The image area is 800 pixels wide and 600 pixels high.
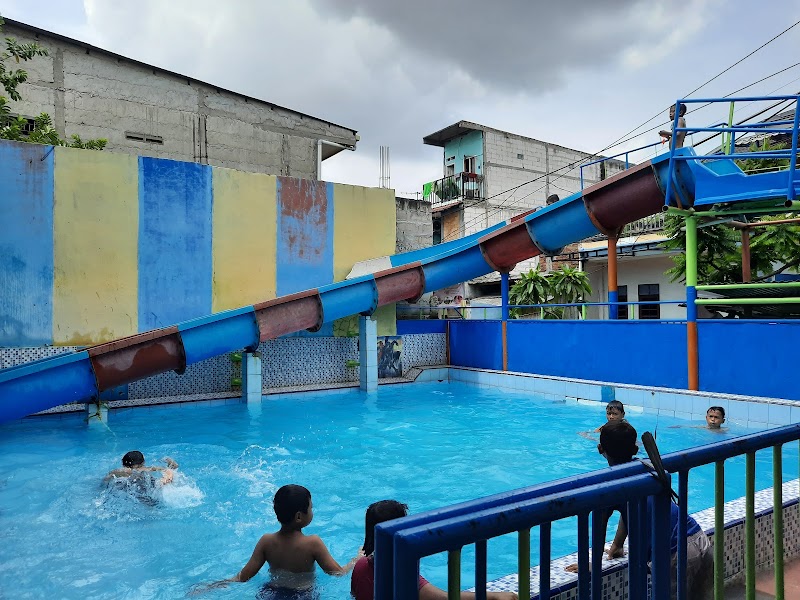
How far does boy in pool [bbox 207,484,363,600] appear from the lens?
3481 mm

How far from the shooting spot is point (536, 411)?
1105 centimetres

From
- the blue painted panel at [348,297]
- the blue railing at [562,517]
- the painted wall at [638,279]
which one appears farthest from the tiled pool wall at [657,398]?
the painted wall at [638,279]

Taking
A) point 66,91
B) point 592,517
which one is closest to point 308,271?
point 66,91

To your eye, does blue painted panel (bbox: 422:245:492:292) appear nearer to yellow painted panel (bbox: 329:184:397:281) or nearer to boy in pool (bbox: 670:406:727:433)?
yellow painted panel (bbox: 329:184:397:281)

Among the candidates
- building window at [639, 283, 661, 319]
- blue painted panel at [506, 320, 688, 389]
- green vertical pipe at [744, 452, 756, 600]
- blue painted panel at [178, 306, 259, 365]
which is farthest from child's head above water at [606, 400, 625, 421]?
building window at [639, 283, 661, 319]

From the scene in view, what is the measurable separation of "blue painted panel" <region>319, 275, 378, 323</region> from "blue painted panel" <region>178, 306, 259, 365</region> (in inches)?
70.9

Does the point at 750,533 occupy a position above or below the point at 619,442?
below

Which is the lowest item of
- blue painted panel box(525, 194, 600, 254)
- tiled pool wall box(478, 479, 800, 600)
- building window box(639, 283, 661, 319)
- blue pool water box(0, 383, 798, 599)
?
blue pool water box(0, 383, 798, 599)

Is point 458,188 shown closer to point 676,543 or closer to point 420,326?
point 420,326

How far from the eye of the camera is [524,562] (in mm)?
1632

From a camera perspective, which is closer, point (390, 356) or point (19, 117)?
point (19, 117)

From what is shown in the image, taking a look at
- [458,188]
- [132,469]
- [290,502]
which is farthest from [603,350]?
[458,188]

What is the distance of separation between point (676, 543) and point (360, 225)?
43.4 ft

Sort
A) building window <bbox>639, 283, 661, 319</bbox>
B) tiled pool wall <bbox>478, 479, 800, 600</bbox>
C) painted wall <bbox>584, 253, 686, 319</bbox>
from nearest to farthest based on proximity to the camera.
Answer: tiled pool wall <bbox>478, 479, 800, 600</bbox> < painted wall <bbox>584, 253, 686, 319</bbox> < building window <bbox>639, 283, 661, 319</bbox>
